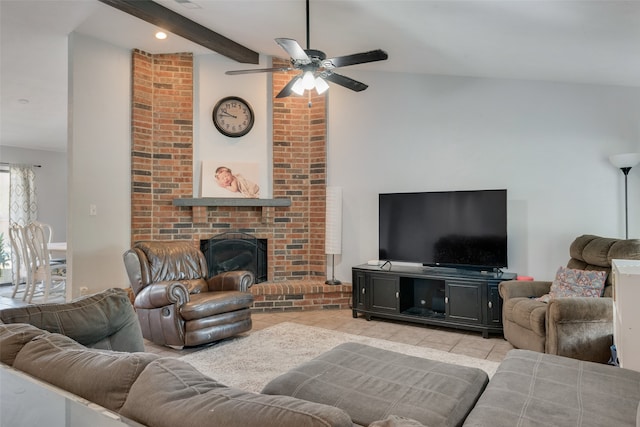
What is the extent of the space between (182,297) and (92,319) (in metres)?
1.61

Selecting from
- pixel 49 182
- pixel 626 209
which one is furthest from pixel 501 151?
pixel 49 182

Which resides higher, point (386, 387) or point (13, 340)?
point (13, 340)

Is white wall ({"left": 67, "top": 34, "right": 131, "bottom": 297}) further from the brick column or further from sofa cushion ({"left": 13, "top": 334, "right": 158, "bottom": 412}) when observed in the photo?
sofa cushion ({"left": 13, "top": 334, "right": 158, "bottom": 412})

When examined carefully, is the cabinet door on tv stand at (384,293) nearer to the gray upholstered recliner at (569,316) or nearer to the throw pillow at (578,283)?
the gray upholstered recliner at (569,316)

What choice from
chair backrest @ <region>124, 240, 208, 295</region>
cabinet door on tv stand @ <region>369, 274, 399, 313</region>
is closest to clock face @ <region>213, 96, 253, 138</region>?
chair backrest @ <region>124, 240, 208, 295</region>

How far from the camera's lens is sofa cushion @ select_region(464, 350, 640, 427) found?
1.39 meters

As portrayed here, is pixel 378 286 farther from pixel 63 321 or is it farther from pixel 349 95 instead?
pixel 63 321

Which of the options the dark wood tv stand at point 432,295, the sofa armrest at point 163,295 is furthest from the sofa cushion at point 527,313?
the sofa armrest at point 163,295

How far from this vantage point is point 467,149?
4562 millimetres

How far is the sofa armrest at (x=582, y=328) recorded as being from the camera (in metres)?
2.91

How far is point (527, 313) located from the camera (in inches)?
127

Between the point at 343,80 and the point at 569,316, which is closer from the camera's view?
the point at 569,316

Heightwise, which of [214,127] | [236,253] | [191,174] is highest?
[214,127]

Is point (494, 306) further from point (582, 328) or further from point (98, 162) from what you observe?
point (98, 162)
